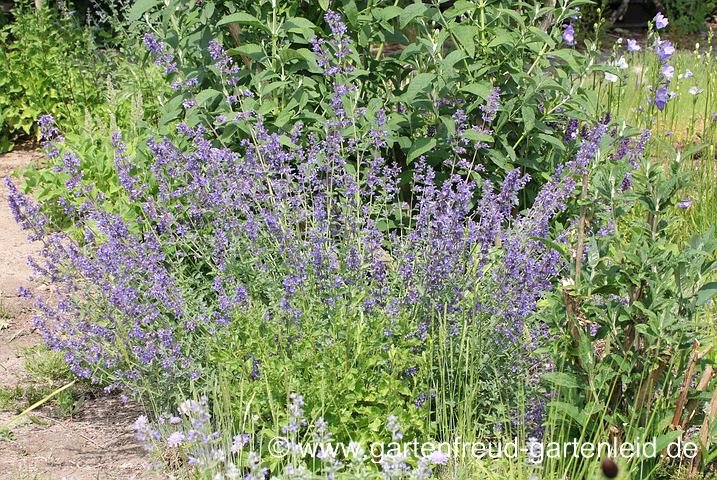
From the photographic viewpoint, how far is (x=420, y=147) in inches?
167

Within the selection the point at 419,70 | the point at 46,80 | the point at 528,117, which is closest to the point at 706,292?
the point at 528,117

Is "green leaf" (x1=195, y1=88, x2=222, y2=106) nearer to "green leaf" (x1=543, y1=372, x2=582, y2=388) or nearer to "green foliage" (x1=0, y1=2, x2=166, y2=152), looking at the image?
"green leaf" (x1=543, y1=372, x2=582, y2=388)

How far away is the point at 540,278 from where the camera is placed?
3430 millimetres

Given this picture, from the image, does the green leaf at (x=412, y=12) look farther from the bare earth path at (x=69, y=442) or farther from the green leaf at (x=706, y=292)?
the bare earth path at (x=69, y=442)

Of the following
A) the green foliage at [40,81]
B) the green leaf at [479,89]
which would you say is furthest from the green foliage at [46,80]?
the green leaf at [479,89]

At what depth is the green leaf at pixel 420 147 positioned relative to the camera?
4180 mm

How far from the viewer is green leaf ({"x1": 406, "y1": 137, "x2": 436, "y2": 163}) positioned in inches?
165

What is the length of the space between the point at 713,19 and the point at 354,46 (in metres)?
10.8

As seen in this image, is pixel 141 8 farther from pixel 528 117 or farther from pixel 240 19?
pixel 528 117

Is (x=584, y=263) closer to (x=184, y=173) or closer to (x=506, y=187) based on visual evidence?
(x=506, y=187)

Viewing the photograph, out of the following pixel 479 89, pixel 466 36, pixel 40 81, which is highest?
pixel 40 81

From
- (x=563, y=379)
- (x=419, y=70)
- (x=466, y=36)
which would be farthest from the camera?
(x=419, y=70)

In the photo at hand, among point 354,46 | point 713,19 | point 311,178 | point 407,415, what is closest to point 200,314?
point 311,178

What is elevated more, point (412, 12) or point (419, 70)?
point (412, 12)
